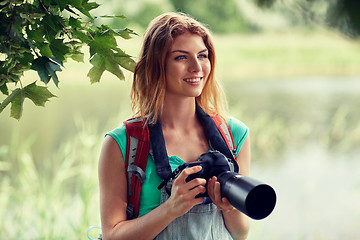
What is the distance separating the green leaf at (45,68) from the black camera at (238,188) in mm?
283

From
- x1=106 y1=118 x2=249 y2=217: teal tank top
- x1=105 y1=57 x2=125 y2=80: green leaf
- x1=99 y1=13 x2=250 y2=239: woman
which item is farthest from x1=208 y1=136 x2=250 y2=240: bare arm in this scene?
x1=105 y1=57 x2=125 y2=80: green leaf

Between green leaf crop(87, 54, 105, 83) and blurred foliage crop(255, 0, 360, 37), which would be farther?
green leaf crop(87, 54, 105, 83)

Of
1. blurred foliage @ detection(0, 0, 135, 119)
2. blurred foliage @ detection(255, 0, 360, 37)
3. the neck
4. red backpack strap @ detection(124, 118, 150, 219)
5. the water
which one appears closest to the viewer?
blurred foliage @ detection(255, 0, 360, 37)

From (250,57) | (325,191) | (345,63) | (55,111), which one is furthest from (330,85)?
(55,111)

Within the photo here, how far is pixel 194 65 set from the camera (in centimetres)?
84

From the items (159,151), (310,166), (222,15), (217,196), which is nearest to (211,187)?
(217,196)

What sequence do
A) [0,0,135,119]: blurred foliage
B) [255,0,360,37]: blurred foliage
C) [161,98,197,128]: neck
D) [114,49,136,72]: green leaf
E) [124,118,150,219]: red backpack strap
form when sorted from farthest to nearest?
[161,98,197,128]: neck
[124,118,150,219]: red backpack strap
[114,49,136,72]: green leaf
[0,0,135,119]: blurred foliage
[255,0,360,37]: blurred foliage

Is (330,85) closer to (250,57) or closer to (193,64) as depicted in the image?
(250,57)

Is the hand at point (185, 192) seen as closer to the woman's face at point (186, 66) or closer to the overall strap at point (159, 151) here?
the overall strap at point (159, 151)

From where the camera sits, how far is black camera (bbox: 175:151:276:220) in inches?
27.8

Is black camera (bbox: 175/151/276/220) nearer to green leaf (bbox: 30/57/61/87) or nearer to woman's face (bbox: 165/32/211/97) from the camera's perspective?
woman's face (bbox: 165/32/211/97)

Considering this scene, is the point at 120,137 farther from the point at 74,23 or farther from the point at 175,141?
the point at 74,23

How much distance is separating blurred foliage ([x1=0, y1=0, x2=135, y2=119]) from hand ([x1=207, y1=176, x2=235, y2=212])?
0.26 m

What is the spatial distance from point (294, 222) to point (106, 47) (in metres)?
2.37
